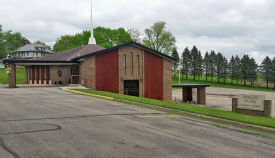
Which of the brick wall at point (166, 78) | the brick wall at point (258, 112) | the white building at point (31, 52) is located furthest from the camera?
the white building at point (31, 52)

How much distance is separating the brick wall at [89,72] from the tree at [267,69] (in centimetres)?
8079

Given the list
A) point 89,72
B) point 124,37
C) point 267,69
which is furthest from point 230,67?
point 89,72

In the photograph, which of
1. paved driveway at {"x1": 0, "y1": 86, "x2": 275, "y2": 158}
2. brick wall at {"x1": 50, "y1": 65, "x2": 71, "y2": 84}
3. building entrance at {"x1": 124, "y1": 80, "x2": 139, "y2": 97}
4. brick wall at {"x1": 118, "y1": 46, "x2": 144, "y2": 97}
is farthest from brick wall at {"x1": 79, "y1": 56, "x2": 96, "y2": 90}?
paved driveway at {"x1": 0, "y1": 86, "x2": 275, "y2": 158}

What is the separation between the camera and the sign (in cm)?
1371

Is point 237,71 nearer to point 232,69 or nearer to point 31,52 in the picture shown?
point 232,69

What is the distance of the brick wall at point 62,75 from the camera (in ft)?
113

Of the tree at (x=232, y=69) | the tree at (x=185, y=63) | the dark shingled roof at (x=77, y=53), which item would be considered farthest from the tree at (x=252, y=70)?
the dark shingled roof at (x=77, y=53)

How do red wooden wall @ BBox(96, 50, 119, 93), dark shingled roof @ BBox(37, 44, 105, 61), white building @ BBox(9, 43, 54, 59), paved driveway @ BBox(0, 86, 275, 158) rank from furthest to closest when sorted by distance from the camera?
1. white building @ BBox(9, 43, 54, 59)
2. dark shingled roof @ BBox(37, 44, 105, 61)
3. red wooden wall @ BBox(96, 50, 119, 93)
4. paved driveway @ BBox(0, 86, 275, 158)

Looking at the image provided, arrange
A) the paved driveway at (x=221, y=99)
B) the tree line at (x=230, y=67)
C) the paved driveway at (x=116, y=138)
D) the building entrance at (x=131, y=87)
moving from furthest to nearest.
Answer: the tree line at (x=230, y=67) → the paved driveway at (x=221, y=99) → the building entrance at (x=131, y=87) → the paved driveway at (x=116, y=138)

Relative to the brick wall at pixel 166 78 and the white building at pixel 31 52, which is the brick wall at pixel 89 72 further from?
the white building at pixel 31 52

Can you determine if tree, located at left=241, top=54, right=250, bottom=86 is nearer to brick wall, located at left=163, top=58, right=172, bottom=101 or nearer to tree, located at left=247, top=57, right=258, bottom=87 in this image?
tree, located at left=247, top=57, right=258, bottom=87

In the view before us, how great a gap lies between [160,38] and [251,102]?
73048 mm

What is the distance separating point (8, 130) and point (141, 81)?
73.5 feet

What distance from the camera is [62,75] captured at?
3484 centimetres
